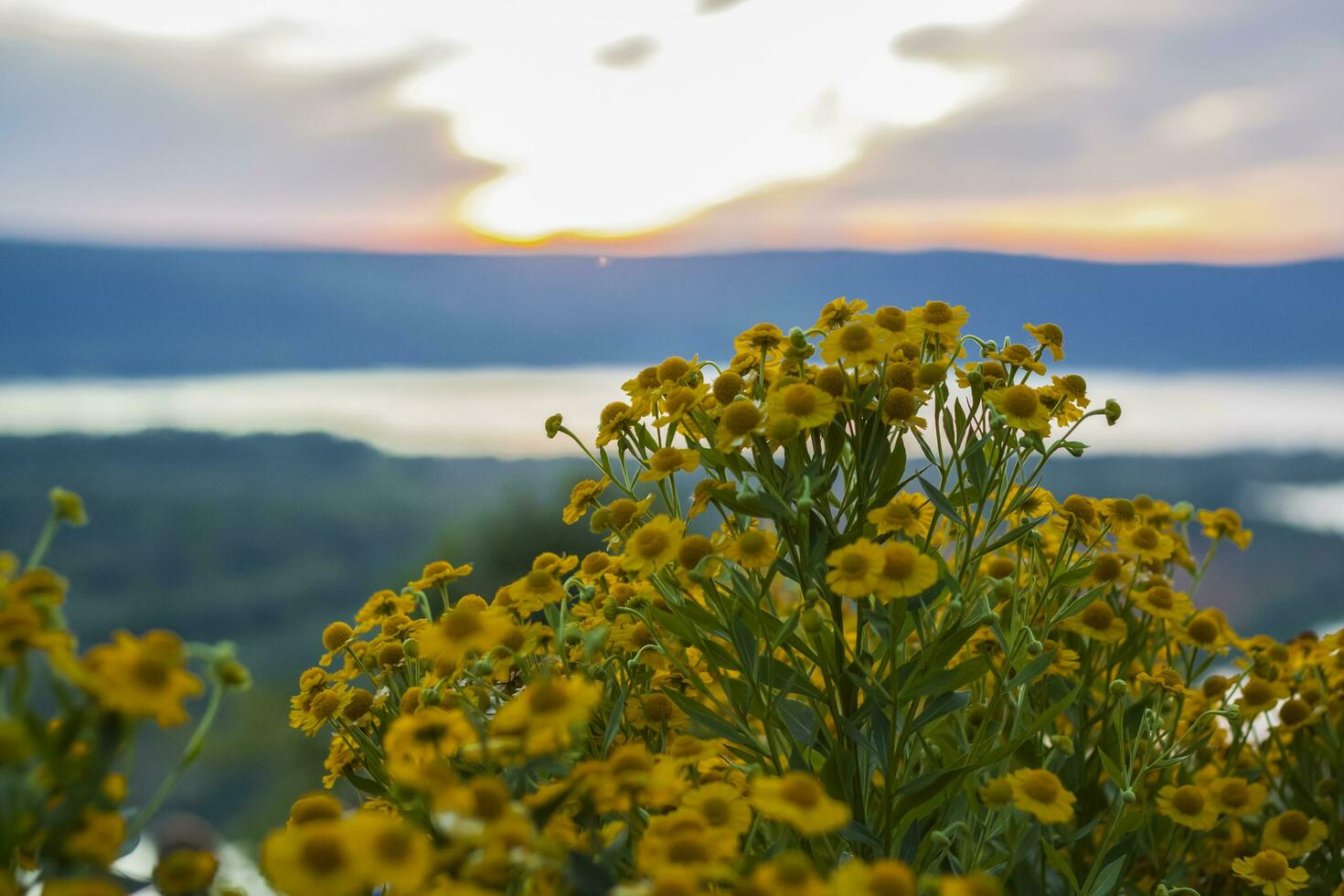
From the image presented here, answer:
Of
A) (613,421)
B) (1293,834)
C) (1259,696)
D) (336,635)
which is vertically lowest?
(1293,834)

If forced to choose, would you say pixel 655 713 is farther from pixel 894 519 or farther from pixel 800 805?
pixel 800 805

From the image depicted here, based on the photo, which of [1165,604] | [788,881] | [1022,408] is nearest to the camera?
[788,881]

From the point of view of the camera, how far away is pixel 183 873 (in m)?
0.45

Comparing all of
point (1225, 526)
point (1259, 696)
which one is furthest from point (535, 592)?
point (1225, 526)

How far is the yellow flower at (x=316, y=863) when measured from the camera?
0.41m

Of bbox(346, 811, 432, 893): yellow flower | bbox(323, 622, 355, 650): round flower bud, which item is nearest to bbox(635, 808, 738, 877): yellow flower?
bbox(346, 811, 432, 893): yellow flower

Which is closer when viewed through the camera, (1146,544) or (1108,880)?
(1108,880)

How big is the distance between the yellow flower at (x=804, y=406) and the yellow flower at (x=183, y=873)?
424mm

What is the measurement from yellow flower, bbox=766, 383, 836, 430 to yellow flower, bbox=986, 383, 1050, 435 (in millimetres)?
155

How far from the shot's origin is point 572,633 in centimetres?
76

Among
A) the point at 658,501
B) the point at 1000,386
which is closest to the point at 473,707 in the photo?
the point at 658,501

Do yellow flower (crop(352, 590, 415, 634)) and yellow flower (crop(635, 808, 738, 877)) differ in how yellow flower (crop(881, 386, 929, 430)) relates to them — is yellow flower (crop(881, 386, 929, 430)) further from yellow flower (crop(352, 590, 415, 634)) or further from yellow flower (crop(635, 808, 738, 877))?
yellow flower (crop(352, 590, 415, 634))

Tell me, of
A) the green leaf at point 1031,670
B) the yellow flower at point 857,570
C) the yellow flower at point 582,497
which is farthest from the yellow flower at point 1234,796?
the yellow flower at point 582,497

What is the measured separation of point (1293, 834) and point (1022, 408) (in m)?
0.62
